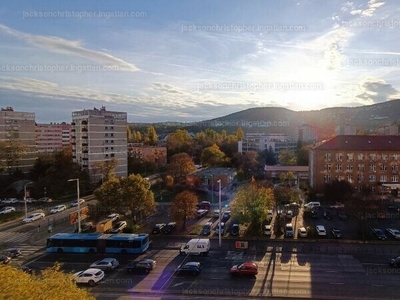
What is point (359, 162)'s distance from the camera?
38.4m

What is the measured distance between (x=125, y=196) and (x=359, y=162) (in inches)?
999

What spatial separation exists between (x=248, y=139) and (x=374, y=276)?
61847mm

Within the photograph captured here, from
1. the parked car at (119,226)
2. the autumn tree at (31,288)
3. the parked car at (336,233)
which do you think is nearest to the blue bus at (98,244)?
the parked car at (119,226)

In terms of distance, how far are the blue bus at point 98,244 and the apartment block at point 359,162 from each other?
2313 cm

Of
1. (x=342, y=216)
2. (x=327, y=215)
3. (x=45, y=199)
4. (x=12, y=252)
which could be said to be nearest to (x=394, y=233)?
(x=342, y=216)

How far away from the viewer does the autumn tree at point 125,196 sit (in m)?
25.5

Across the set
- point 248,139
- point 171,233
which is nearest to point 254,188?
point 171,233

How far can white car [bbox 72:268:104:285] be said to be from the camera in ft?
55.3

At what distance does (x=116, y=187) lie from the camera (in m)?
25.7

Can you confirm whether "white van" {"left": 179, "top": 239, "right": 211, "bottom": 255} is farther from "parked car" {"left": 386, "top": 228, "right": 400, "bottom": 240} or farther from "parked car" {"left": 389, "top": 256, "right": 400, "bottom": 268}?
"parked car" {"left": 386, "top": 228, "right": 400, "bottom": 240}

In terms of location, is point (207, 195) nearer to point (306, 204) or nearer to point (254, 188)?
→ point (306, 204)

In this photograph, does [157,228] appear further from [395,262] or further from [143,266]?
[395,262]

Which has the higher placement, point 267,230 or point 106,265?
point 267,230

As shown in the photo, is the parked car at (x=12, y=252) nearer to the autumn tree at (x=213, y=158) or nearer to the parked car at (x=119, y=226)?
the parked car at (x=119, y=226)
